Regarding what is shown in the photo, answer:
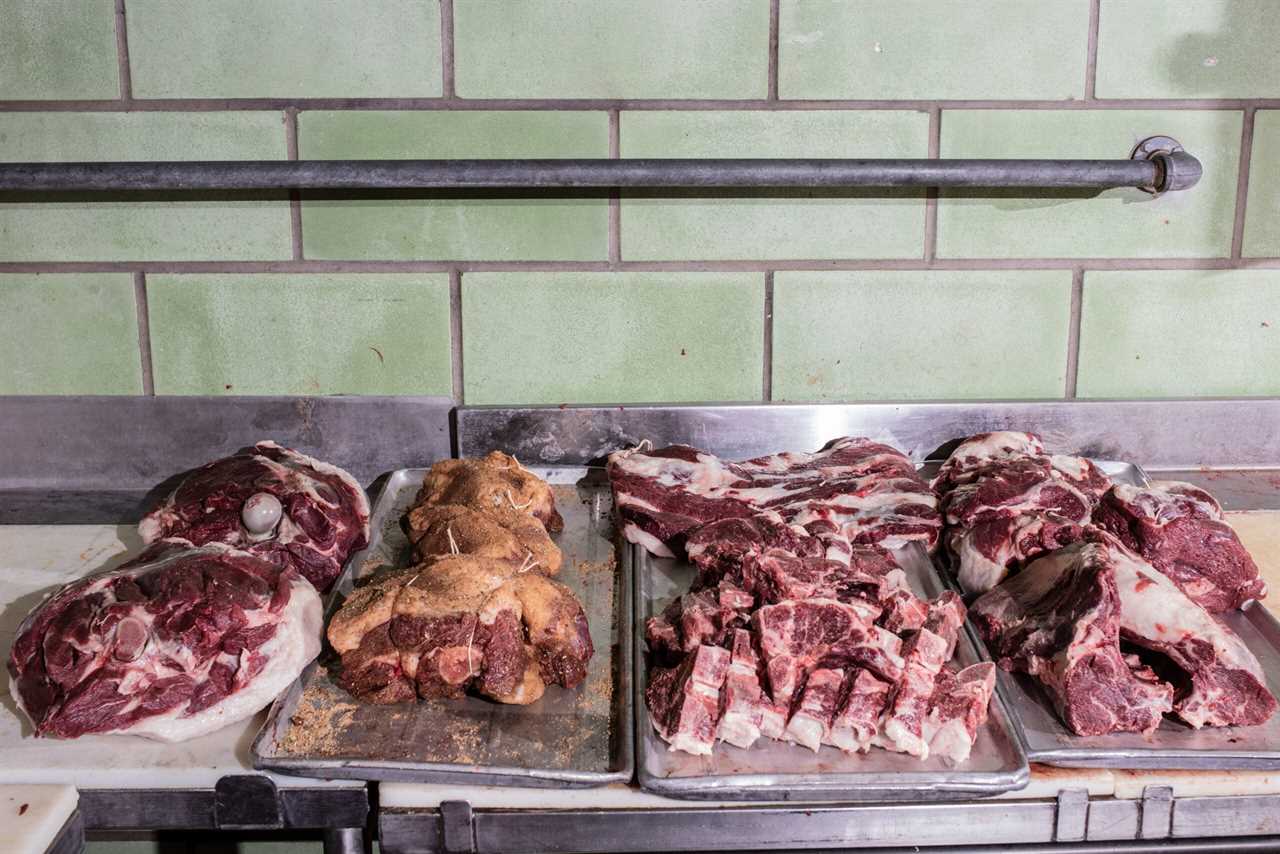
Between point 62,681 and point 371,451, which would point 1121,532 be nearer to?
point 371,451

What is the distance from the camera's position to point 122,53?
2271mm

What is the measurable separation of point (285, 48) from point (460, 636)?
1.32m

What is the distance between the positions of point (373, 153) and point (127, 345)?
0.68 metres

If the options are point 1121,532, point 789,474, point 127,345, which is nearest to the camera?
point 1121,532

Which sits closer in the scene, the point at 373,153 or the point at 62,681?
the point at 62,681

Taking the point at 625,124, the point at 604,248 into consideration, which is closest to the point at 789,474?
the point at 604,248

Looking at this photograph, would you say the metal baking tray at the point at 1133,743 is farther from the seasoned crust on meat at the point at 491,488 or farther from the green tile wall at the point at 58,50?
the green tile wall at the point at 58,50

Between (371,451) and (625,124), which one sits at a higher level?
(625,124)

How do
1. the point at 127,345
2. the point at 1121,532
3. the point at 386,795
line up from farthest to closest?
the point at 127,345
the point at 1121,532
the point at 386,795

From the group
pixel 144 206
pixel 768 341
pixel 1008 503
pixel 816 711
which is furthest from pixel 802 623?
pixel 144 206

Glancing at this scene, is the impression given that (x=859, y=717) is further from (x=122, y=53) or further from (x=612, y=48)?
(x=122, y=53)

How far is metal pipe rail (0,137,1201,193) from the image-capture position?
2.11 m

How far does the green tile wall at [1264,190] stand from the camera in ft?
7.75

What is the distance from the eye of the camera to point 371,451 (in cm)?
246
